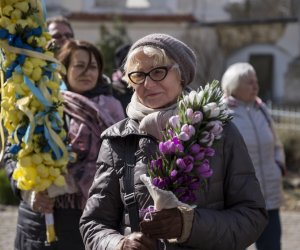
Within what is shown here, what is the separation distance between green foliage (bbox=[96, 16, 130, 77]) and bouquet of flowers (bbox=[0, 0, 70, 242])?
38.4 feet

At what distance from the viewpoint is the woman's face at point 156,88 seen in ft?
10.3

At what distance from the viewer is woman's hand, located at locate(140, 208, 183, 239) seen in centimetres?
279

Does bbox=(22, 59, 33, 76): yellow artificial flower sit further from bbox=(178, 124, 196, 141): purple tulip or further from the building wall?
the building wall

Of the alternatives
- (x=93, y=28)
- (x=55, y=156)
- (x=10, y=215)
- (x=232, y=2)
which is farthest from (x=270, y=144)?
(x=232, y=2)

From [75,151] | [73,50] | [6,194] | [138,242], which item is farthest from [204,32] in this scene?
[138,242]

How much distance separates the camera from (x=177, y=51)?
3139 millimetres

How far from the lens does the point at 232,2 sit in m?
30.1

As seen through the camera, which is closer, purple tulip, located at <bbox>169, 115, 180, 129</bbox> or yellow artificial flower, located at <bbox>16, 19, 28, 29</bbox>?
purple tulip, located at <bbox>169, 115, 180, 129</bbox>

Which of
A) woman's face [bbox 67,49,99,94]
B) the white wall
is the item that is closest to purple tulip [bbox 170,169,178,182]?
woman's face [bbox 67,49,99,94]

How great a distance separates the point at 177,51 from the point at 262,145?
264cm

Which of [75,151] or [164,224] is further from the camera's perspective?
[75,151]

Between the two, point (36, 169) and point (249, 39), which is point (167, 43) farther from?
point (249, 39)

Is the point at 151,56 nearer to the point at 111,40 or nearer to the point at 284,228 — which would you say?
the point at 284,228

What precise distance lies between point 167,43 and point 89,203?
29.1 inches
